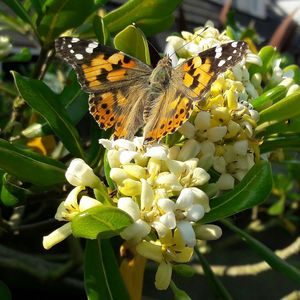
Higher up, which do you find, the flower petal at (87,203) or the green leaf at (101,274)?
the flower petal at (87,203)

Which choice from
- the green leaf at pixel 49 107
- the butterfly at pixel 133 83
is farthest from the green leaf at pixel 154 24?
the green leaf at pixel 49 107

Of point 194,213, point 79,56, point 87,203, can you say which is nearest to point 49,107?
point 79,56

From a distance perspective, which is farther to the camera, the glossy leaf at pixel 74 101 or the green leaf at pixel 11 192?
the glossy leaf at pixel 74 101

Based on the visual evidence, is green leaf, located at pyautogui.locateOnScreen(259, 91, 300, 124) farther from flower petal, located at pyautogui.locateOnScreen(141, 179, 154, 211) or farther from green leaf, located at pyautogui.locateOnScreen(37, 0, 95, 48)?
green leaf, located at pyautogui.locateOnScreen(37, 0, 95, 48)

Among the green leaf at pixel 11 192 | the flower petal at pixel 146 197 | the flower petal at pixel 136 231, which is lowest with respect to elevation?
the green leaf at pixel 11 192

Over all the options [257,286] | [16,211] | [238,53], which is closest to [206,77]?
[238,53]

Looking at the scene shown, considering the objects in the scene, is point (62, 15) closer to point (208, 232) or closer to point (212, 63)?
point (212, 63)

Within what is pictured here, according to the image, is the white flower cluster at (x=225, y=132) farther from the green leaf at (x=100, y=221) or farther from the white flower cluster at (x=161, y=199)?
the green leaf at (x=100, y=221)

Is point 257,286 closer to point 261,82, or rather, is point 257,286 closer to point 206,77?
point 261,82
